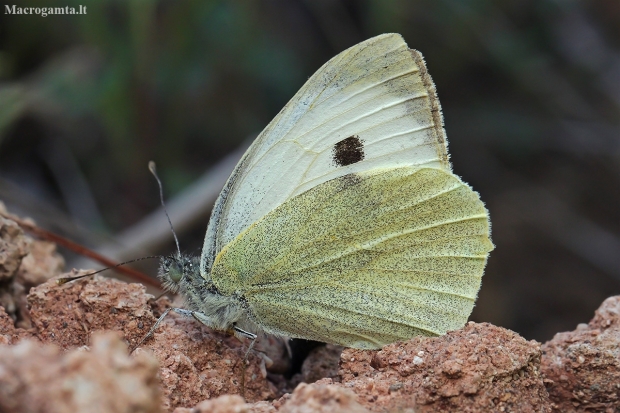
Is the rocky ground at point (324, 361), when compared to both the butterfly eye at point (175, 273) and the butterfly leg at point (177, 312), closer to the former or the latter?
the butterfly leg at point (177, 312)

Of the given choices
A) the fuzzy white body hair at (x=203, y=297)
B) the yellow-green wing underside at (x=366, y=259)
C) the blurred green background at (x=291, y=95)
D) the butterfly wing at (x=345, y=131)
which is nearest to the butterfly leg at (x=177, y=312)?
the fuzzy white body hair at (x=203, y=297)

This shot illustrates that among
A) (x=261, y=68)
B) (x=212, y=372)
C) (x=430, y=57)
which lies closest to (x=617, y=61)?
(x=430, y=57)

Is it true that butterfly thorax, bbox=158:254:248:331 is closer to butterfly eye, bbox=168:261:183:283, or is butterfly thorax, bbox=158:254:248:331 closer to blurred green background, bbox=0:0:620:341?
butterfly eye, bbox=168:261:183:283

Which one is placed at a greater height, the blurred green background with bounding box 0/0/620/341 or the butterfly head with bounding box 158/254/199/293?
the blurred green background with bounding box 0/0/620/341

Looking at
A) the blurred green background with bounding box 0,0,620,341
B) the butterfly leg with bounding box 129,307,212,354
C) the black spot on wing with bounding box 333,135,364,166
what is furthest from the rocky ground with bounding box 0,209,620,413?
the blurred green background with bounding box 0,0,620,341

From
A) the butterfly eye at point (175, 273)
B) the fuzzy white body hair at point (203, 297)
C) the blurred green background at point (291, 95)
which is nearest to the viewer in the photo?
the fuzzy white body hair at point (203, 297)

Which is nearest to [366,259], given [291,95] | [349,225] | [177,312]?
[349,225]

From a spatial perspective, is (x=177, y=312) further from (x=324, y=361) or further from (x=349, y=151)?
(x=349, y=151)

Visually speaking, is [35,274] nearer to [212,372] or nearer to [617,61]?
[212,372]
